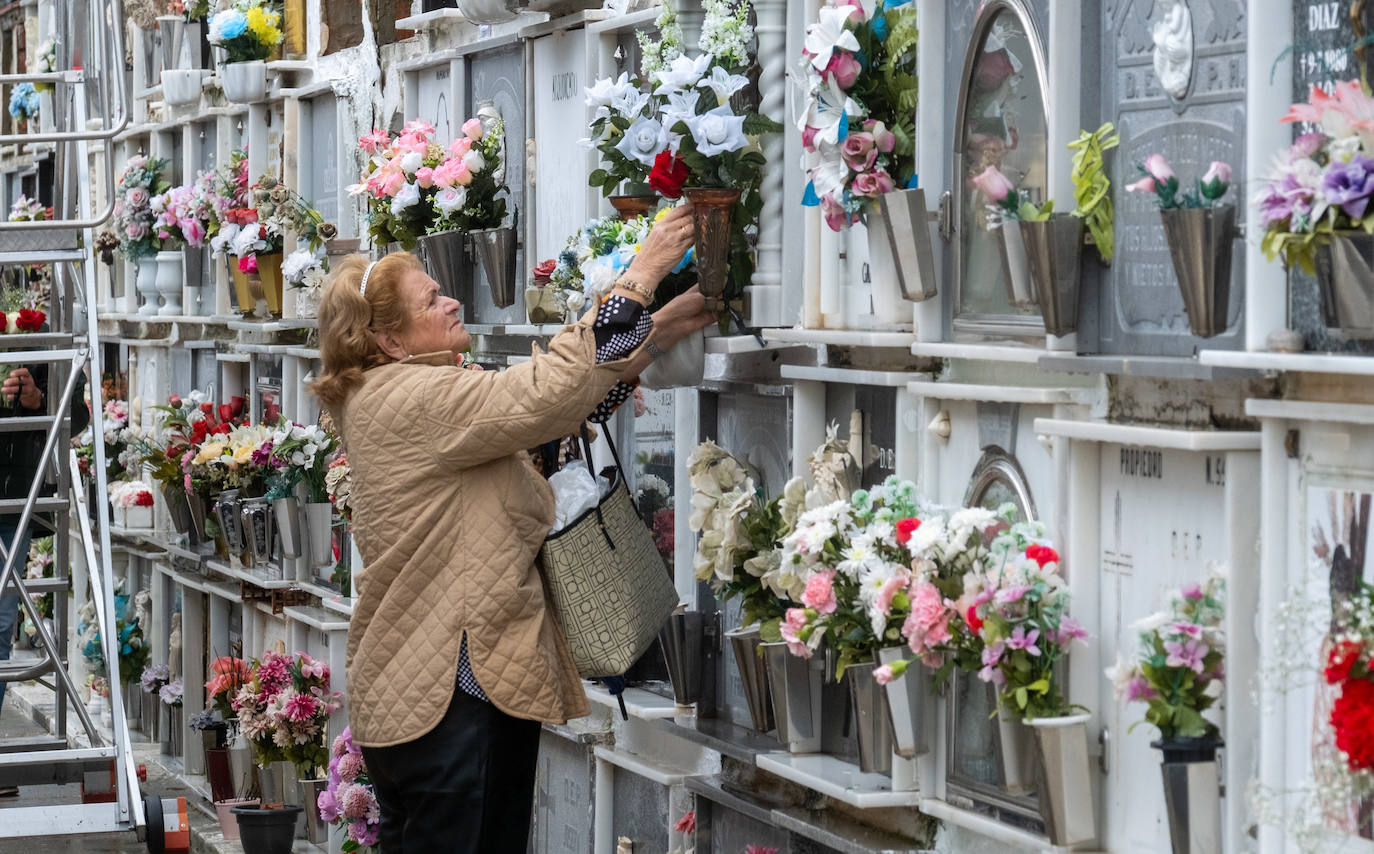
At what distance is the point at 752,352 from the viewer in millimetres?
4969

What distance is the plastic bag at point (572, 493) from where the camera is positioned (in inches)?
179

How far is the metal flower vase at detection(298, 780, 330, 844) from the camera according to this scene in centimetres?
791

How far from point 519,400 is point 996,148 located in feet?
3.52

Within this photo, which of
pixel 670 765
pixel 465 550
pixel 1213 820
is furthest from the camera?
pixel 670 765

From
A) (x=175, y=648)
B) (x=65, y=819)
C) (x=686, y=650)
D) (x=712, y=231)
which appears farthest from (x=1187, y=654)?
(x=175, y=648)

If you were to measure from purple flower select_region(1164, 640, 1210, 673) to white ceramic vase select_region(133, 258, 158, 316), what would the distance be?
8.42m

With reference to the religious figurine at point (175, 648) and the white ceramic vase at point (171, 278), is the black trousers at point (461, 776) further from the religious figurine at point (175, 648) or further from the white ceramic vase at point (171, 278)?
the white ceramic vase at point (171, 278)

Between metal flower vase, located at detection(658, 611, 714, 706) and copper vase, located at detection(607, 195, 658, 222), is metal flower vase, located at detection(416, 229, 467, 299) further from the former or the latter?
metal flower vase, located at detection(658, 611, 714, 706)

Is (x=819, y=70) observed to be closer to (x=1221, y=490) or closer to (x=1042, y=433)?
(x=1042, y=433)

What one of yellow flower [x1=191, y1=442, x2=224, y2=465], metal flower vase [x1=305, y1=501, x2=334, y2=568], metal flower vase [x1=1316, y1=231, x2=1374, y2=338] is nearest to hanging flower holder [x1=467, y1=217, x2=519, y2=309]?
metal flower vase [x1=305, y1=501, x2=334, y2=568]

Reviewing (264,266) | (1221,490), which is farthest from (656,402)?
(264,266)

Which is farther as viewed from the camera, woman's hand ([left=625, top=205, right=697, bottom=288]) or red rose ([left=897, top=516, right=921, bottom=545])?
woman's hand ([left=625, top=205, right=697, bottom=288])

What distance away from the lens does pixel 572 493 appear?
181 inches

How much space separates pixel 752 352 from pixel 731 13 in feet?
2.63
